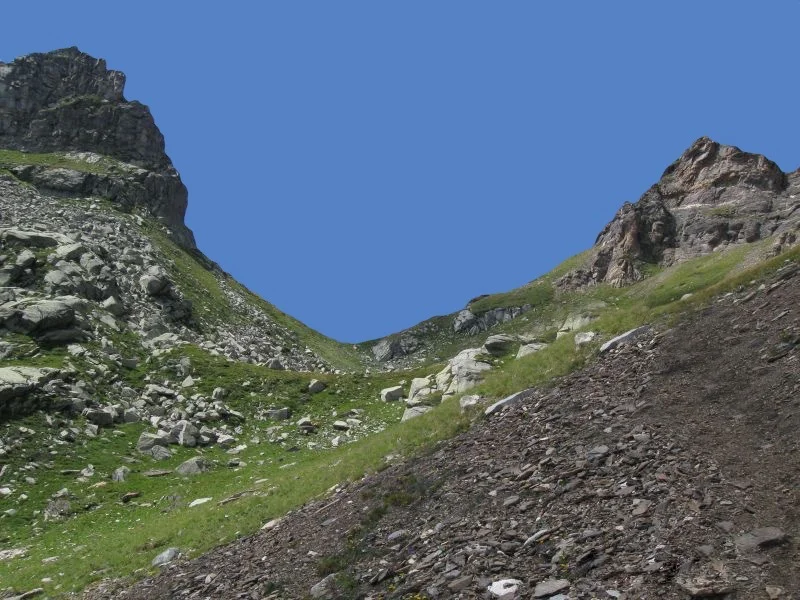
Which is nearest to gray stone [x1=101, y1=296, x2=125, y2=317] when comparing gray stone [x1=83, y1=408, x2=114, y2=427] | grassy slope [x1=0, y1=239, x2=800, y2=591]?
gray stone [x1=83, y1=408, x2=114, y2=427]

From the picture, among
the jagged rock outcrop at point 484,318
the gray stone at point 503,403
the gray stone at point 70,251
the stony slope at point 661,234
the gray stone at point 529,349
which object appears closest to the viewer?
the gray stone at point 503,403

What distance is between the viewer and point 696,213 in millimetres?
128500

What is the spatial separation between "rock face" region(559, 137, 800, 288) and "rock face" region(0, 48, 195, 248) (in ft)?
258

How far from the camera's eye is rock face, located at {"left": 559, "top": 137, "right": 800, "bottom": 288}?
381 ft

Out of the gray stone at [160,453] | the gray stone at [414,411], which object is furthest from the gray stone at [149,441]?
the gray stone at [414,411]

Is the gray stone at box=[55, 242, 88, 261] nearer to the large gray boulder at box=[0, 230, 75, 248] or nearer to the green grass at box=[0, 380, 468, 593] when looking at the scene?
the large gray boulder at box=[0, 230, 75, 248]

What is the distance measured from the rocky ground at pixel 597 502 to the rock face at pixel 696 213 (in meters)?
101

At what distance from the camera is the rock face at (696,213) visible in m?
116

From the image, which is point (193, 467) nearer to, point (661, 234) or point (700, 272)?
point (700, 272)

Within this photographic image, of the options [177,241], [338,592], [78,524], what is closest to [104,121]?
[177,241]

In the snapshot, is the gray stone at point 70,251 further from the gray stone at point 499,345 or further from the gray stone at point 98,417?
the gray stone at point 499,345

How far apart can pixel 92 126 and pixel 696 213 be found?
116m

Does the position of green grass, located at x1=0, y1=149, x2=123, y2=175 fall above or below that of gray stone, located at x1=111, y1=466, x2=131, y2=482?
above

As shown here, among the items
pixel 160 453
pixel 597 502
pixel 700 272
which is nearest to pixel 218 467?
pixel 160 453
